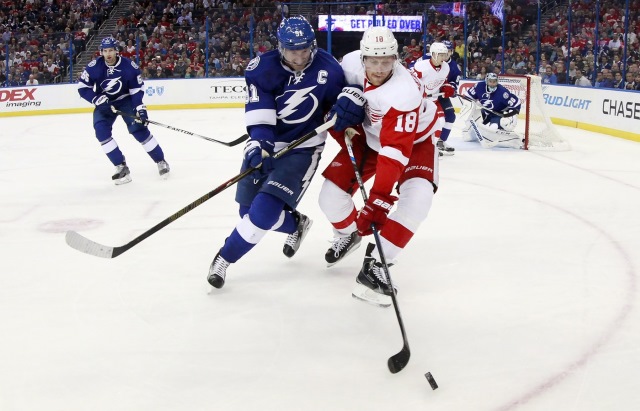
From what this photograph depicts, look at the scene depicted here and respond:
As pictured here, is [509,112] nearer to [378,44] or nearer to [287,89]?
[287,89]

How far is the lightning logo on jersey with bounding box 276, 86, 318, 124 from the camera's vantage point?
3.07 m

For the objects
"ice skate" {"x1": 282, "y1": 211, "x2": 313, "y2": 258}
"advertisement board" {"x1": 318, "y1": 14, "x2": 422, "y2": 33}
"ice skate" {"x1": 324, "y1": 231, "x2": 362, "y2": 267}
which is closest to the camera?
"ice skate" {"x1": 324, "y1": 231, "x2": 362, "y2": 267}

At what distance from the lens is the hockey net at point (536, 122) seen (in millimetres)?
7379

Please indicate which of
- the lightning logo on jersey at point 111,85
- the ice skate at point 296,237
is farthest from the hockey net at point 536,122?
the ice skate at point 296,237

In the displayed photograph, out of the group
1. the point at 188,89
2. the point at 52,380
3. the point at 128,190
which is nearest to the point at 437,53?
the point at 128,190

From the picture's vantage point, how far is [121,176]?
5777mm

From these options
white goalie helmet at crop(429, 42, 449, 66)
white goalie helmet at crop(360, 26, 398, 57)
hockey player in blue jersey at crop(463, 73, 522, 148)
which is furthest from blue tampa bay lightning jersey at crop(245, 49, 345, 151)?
hockey player in blue jersey at crop(463, 73, 522, 148)

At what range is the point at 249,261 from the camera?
3648mm

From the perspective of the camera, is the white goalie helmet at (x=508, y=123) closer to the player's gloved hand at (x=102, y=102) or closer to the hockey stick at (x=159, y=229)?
the player's gloved hand at (x=102, y=102)

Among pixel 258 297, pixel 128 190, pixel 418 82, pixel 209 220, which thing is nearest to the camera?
pixel 418 82

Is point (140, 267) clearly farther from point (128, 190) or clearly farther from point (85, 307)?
point (128, 190)

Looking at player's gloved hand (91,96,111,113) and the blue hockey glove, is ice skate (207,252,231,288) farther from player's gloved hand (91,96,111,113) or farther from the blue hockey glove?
the blue hockey glove

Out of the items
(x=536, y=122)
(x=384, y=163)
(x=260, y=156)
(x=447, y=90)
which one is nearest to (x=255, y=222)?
(x=260, y=156)

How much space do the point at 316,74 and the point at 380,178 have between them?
2.09 ft
